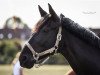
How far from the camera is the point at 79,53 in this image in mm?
6328

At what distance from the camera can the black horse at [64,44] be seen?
627 cm

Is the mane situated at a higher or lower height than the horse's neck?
higher

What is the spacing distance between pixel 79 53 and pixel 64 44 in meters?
0.30

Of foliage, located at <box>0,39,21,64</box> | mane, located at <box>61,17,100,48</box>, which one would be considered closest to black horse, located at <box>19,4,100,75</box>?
mane, located at <box>61,17,100,48</box>

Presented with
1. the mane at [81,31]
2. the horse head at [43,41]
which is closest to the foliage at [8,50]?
the horse head at [43,41]

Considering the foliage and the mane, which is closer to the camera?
the mane

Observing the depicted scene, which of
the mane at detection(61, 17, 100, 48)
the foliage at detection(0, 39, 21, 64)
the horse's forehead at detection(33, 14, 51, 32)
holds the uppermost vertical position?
the horse's forehead at detection(33, 14, 51, 32)

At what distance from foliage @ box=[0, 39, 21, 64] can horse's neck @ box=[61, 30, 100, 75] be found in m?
18.5

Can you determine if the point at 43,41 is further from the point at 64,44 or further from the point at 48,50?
the point at 64,44

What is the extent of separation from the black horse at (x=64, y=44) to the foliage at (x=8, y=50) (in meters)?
18.5

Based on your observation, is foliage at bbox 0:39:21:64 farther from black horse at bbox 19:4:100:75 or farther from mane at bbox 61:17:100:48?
mane at bbox 61:17:100:48

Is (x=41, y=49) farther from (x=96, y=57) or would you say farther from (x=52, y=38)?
(x=96, y=57)

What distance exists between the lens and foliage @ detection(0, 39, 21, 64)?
82.6 feet

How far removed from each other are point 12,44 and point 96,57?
19.5 meters
